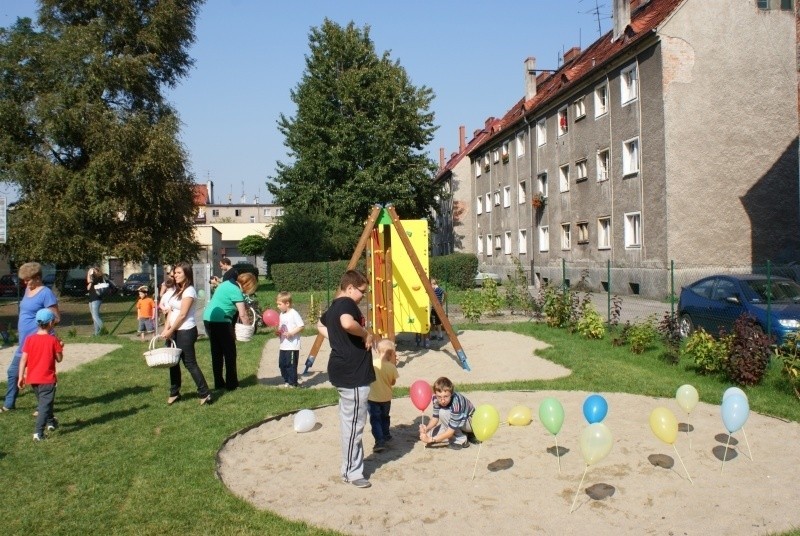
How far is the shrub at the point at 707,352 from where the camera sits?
10895mm

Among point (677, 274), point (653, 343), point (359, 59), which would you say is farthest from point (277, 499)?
point (359, 59)

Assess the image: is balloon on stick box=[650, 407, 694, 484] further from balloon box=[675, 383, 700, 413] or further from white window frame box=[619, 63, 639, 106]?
white window frame box=[619, 63, 639, 106]

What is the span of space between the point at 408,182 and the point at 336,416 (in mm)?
35831

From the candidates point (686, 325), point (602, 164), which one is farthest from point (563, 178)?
point (686, 325)

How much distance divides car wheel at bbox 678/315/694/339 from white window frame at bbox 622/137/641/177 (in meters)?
13.5

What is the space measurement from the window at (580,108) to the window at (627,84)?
3875mm

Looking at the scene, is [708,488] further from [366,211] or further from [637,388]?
[366,211]

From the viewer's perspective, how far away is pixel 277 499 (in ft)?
18.8

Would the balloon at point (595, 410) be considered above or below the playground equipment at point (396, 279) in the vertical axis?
below

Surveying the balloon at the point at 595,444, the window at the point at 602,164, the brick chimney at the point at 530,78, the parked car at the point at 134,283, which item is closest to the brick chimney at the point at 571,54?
the brick chimney at the point at 530,78

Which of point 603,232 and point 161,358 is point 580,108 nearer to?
point 603,232

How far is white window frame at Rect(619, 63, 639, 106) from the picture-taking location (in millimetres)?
27516

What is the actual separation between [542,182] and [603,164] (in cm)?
766

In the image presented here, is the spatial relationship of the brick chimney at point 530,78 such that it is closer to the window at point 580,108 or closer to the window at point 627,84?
the window at point 580,108
